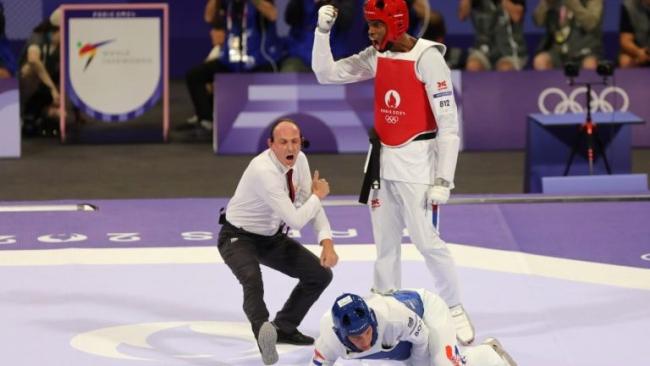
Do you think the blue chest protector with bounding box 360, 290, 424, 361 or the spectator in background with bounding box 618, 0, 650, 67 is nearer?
the blue chest protector with bounding box 360, 290, 424, 361

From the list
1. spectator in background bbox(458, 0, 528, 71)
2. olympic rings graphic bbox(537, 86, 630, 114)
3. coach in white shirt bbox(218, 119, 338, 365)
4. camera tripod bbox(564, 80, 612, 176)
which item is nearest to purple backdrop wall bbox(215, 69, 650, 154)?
olympic rings graphic bbox(537, 86, 630, 114)

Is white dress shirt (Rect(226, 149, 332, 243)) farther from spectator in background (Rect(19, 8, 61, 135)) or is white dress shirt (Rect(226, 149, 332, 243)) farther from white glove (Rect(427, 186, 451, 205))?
spectator in background (Rect(19, 8, 61, 135))

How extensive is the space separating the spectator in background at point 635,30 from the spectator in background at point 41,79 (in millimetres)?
6320

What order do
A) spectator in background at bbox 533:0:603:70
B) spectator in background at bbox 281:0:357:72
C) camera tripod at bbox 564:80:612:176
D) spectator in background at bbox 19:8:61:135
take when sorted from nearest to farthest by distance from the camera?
camera tripod at bbox 564:80:612:176 → spectator in background at bbox 281:0:357:72 → spectator in background at bbox 533:0:603:70 → spectator in background at bbox 19:8:61:135

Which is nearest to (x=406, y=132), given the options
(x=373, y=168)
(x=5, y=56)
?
(x=373, y=168)

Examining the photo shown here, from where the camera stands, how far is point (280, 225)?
352 inches

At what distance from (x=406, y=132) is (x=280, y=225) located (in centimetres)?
97

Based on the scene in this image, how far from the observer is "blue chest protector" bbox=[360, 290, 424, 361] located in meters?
7.42

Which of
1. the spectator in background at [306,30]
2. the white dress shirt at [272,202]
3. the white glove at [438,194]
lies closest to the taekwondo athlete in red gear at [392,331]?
the white glove at [438,194]

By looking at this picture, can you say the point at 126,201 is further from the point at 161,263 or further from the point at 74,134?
the point at 74,134

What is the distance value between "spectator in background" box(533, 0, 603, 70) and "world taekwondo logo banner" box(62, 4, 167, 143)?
429 centimetres

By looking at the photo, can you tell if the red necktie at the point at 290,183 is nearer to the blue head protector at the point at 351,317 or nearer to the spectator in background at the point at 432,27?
the blue head protector at the point at 351,317

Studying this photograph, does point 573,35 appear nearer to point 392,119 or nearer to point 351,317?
point 392,119

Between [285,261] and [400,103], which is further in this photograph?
[285,261]
